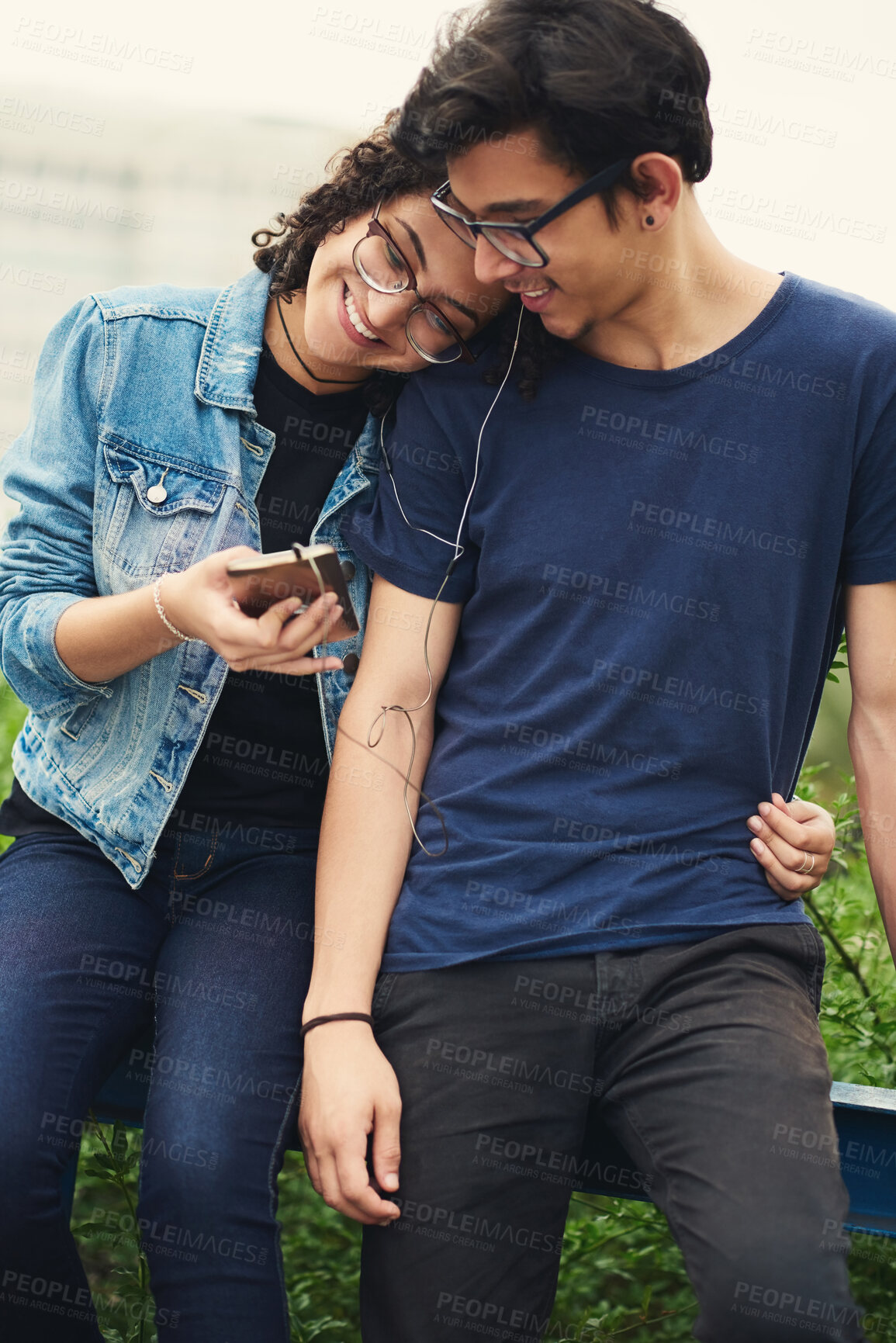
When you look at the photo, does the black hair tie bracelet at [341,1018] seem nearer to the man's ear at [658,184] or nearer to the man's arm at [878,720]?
the man's arm at [878,720]

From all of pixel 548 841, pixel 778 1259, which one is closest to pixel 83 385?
pixel 548 841

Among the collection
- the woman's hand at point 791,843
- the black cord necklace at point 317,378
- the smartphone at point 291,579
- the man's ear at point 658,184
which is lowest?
the woman's hand at point 791,843

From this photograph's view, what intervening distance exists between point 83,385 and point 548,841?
101 cm

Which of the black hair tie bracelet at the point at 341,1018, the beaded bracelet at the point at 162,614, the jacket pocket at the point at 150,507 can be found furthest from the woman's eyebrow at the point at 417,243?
the black hair tie bracelet at the point at 341,1018

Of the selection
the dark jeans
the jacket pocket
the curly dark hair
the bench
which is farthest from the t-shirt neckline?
the bench

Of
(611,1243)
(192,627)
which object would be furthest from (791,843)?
(611,1243)

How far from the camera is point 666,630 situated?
1.69 m

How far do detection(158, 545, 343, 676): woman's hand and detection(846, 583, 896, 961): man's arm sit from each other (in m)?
0.76

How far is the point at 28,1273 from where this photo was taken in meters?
1.56

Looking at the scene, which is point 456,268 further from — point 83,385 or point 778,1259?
point 778,1259

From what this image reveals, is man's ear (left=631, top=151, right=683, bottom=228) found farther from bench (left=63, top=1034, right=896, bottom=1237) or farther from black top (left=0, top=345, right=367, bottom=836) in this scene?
bench (left=63, top=1034, right=896, bottom=1237)

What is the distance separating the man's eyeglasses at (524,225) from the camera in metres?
1.58

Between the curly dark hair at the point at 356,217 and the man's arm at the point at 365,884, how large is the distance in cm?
36

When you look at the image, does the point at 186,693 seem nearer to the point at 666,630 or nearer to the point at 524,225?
the point at 666,630
